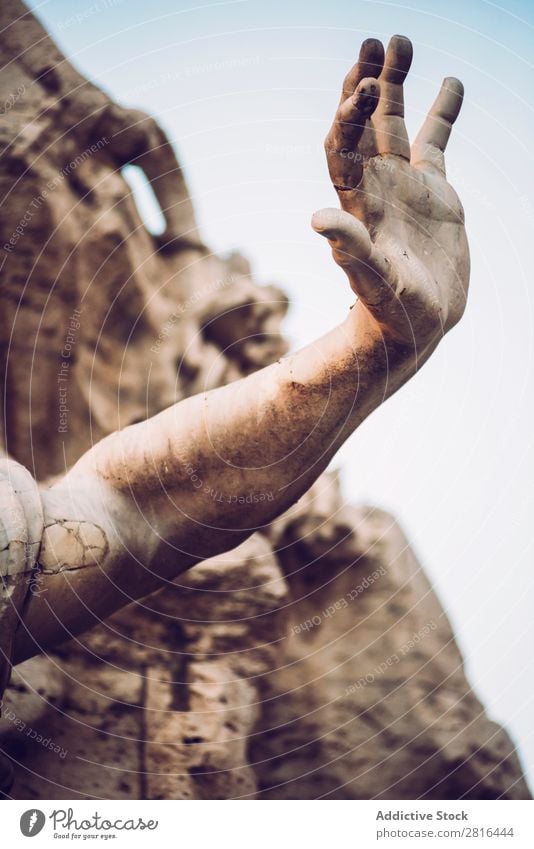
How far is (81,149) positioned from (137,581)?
1.42 m

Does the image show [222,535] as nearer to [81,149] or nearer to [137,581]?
[137,581]

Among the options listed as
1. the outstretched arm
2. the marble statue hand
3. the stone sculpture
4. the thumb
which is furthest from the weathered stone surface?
the thumb

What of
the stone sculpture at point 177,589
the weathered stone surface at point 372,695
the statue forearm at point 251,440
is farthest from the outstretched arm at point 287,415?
the weathered stone surface at point 372,695
